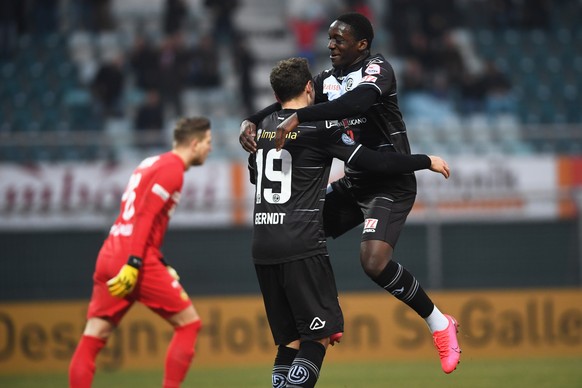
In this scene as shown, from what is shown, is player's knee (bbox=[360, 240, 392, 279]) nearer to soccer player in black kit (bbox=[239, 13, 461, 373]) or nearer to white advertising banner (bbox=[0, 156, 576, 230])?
soccer player in black kit (bbox=[239, 13, 461, 373])

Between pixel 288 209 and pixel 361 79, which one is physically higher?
pixel 361 79

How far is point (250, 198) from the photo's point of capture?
→ 43.8ft

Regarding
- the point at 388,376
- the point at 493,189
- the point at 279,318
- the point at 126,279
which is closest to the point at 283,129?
the point at 279,318

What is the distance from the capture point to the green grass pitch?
31.4 feet

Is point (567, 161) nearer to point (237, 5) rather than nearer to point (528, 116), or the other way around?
point (528, 116)

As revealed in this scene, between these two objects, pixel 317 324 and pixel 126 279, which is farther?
pixel 126 279

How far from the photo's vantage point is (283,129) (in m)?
5.89

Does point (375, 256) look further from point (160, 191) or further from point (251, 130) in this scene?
point (160, 191)

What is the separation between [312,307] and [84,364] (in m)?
1.90

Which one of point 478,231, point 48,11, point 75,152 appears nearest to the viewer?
point 478,231

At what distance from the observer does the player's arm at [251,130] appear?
20.8ft

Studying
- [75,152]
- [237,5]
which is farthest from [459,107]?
[75,152]

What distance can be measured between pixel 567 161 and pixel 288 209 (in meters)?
8.96

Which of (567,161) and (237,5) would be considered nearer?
(567,161)
